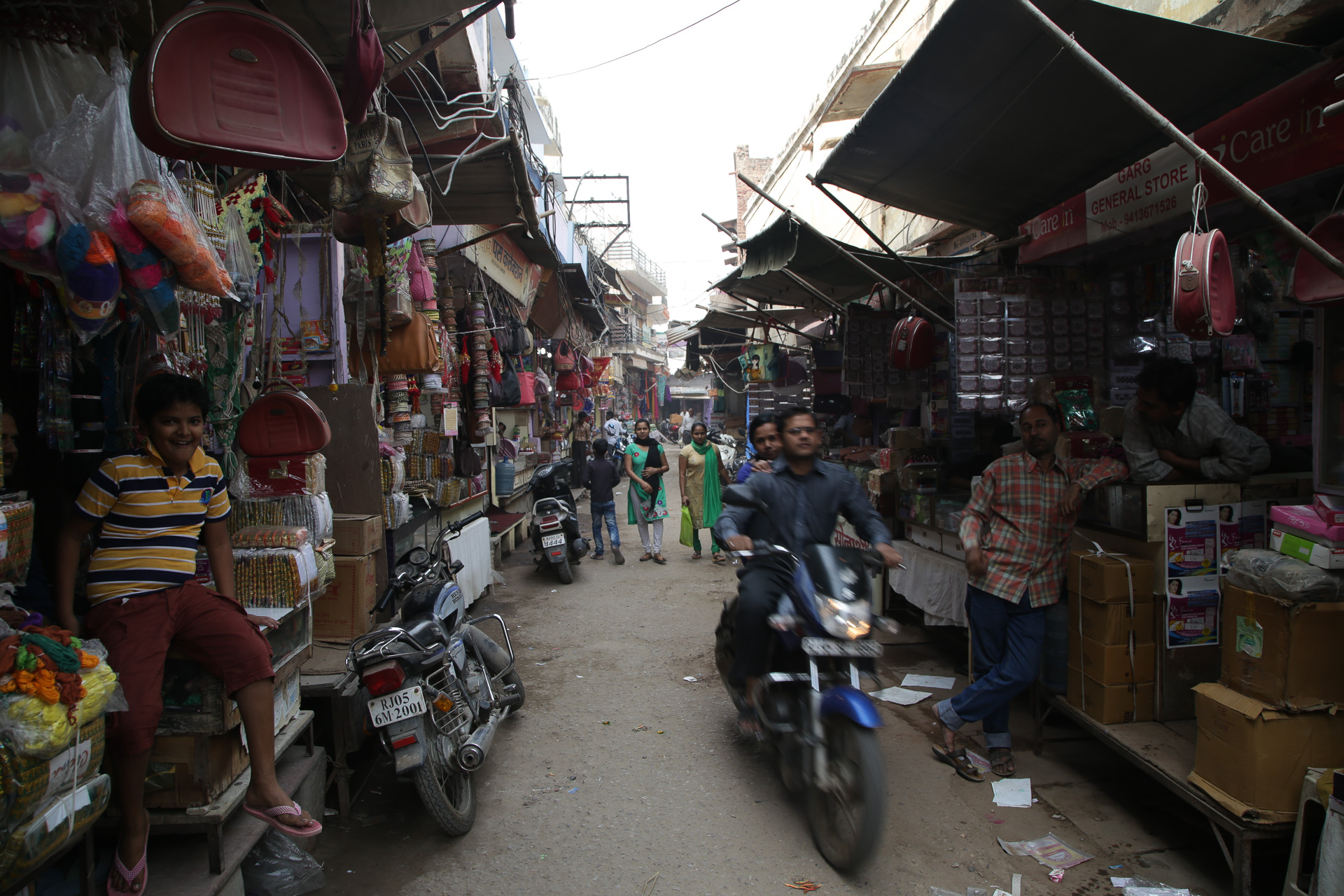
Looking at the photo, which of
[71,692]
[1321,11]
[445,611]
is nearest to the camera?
[71,692]

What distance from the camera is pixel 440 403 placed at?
305 inches

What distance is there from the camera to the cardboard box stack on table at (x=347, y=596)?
4.41m

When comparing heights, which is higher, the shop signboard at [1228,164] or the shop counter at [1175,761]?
the shop signboard at [1228,164]

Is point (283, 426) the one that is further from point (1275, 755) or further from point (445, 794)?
point (1275, 755)

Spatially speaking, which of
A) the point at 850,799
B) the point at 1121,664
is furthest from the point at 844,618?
the point at 1121,664

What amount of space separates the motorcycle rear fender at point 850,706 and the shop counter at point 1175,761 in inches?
51.9

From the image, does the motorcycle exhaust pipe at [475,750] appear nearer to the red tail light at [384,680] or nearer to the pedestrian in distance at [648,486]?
the red tail light at [384,680]

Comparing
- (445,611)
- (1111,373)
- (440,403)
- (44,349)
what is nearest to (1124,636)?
(1111,373)

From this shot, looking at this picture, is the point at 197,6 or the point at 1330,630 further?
the point at 1330,630

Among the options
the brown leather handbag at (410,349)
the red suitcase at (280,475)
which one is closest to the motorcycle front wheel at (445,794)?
the red suitcase at (280,475)

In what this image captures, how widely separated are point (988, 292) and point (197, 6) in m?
4.47

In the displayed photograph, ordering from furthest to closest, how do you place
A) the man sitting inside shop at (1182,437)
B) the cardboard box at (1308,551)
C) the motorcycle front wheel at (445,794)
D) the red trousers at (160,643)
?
the man sitting inside shop at (1182,437), the motorcycle front wheel at (445,794), the cardboard box at (1308,551), the red trousers at (160,643)

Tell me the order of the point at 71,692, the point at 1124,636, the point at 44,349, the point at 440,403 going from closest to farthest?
the point at 71,692 < the point at 44,349 < the point at 1124,636 < the point at 440,403

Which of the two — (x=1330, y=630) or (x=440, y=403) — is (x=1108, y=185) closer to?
(x=1330, y=630)
